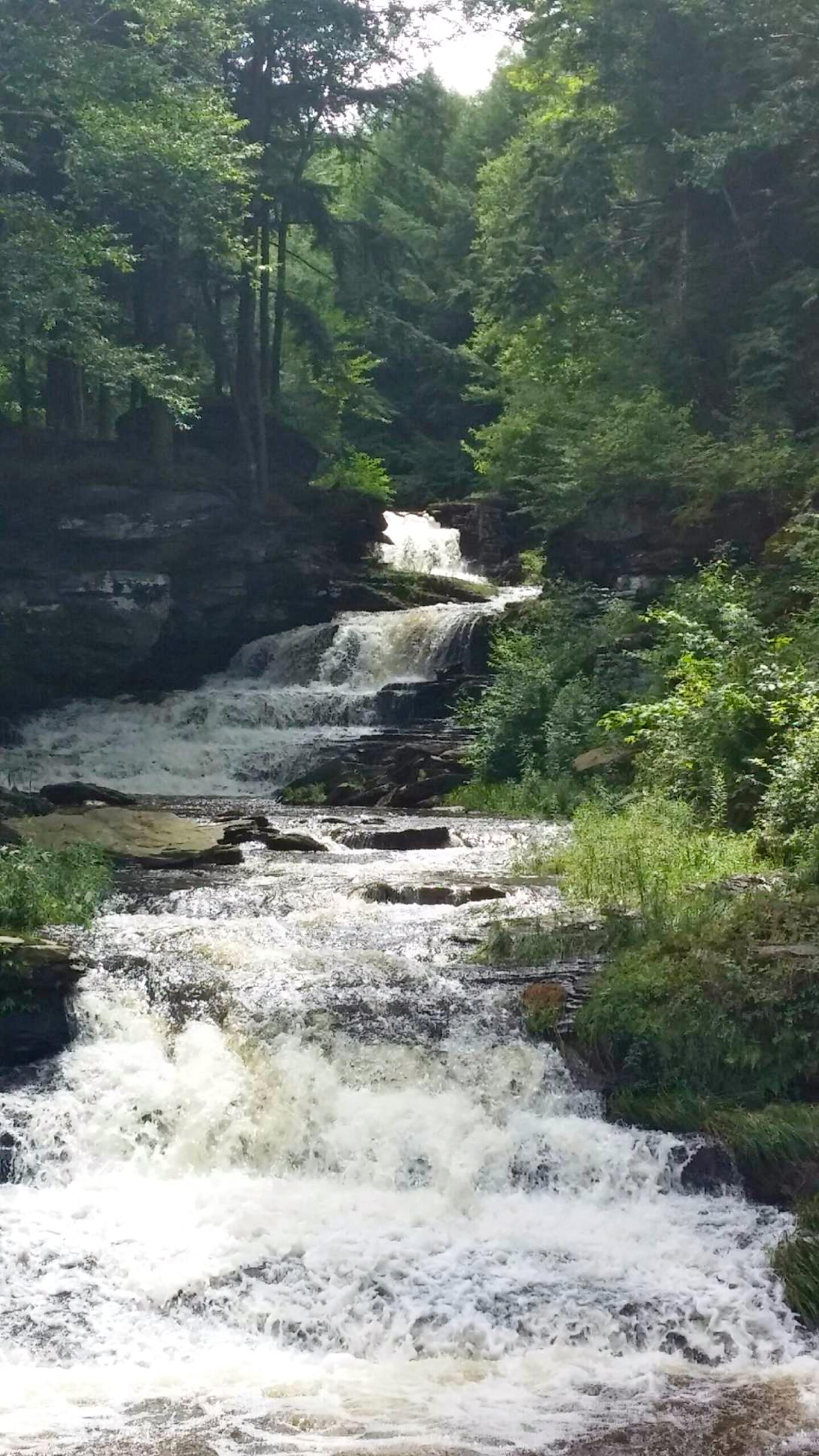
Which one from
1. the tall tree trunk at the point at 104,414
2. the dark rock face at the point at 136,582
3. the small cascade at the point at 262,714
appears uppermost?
the tall tree trunk at the point at 104,414

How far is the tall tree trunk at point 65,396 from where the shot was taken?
25.1 metres

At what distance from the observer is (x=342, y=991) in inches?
332

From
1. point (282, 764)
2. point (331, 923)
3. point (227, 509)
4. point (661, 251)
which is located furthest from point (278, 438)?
point (331, 923)

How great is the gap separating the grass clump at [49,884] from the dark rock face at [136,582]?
12332 mm

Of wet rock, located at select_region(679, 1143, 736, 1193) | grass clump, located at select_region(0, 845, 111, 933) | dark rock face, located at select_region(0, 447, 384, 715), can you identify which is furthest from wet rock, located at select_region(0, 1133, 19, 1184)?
dark rock face, located at select_region(0, 447, 384, 715)

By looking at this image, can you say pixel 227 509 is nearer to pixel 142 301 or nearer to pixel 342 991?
pixel 142 301

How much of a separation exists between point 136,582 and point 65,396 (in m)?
4.31

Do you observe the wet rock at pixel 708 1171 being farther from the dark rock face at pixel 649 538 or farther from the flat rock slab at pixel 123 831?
the dark rock face at pixel 649 538

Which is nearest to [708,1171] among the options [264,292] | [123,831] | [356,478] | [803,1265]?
[803,1265]

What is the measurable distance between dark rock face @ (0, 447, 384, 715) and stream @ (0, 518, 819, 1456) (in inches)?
558

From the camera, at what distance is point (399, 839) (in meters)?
13.5

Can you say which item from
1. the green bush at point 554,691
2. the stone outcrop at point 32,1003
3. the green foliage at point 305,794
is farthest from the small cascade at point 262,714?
the stone outcrop at point 32,1003

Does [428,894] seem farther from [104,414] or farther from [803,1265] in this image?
[104,414]

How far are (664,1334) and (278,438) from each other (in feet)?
80.2
